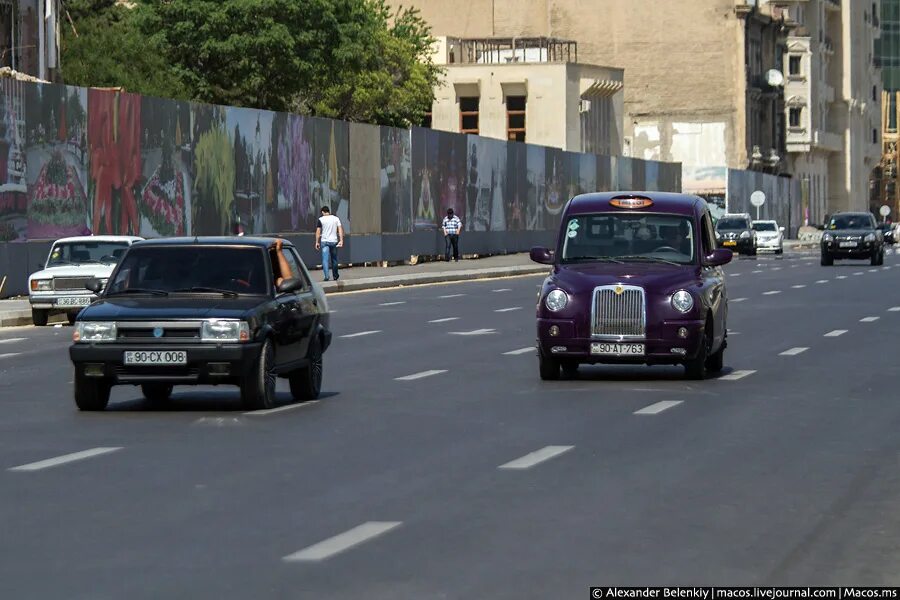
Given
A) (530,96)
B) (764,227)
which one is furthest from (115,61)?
(530,96)

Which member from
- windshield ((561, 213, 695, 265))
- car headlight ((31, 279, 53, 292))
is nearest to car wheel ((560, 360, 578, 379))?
windshield ((561, 213, 695, 265))

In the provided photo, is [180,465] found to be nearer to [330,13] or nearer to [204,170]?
[204,170]

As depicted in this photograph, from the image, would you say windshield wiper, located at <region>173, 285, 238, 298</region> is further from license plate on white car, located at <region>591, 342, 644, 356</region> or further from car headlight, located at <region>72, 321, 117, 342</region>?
license plate on white car, located at <region>591, 342, 644, 356</region>

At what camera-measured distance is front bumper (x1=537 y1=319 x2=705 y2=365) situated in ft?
65.9

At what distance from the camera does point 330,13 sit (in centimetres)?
8619

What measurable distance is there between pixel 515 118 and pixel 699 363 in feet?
285

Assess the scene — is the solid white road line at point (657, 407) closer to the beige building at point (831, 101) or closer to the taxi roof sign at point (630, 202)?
the taxi roof sign at point (630, 202)

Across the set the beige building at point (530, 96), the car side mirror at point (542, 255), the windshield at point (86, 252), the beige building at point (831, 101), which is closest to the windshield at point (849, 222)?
the windshield at point (86, 252)

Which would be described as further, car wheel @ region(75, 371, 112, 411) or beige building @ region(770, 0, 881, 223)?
beige building @ region(770, 0, 881, 223)

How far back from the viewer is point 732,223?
78.6m

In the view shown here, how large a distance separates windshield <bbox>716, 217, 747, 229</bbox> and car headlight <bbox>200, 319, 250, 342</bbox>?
62158 mm

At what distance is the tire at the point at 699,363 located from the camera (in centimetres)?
2025

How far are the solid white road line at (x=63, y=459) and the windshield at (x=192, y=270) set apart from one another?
3759mm

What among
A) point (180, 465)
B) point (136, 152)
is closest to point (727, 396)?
point (180, 465)
